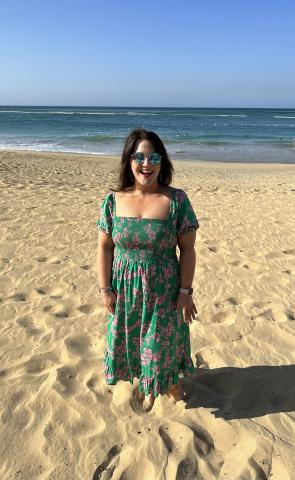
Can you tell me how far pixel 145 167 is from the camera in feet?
7.06

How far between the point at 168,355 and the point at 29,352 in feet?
4.10

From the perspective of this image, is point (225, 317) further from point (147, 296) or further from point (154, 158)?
point (154, 158)

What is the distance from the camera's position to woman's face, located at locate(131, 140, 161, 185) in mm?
2145

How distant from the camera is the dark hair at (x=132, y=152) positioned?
2166 millimetres

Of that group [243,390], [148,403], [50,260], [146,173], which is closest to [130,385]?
[148,403]

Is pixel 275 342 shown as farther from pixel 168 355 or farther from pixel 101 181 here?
pixel 101 181

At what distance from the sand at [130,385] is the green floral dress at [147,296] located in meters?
0.30

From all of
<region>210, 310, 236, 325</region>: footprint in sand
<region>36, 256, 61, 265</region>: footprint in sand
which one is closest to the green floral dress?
<region>210, 310, 236, 325</region>: footprint in sand

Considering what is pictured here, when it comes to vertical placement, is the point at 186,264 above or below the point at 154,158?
below

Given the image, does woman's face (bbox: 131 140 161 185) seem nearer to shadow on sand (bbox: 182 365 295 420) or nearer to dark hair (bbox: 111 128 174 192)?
dark hair (bbox: 111 128 174 192)

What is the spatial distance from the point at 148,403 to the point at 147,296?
77 centimetres

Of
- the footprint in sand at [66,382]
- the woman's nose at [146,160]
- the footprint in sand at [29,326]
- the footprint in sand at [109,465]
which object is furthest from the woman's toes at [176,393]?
the woman's nose at [146,160]

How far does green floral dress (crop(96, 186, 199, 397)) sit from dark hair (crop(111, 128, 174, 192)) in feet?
0.30

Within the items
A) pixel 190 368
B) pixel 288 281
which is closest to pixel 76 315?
pixel 190 368
